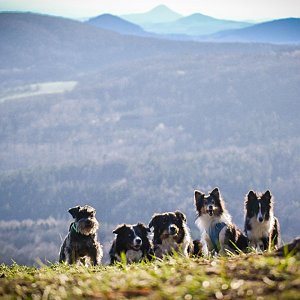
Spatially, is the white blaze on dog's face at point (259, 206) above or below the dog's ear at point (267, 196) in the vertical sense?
below

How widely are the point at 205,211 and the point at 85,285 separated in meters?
7.80

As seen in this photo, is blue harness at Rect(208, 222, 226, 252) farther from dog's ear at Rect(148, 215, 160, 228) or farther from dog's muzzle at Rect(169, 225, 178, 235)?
dog's ear at Rect(148, 215, 160, 228)

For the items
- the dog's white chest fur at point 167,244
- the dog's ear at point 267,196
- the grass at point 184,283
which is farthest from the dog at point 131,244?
the grass at point 184,283

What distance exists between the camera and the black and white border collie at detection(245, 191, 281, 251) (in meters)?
13.4

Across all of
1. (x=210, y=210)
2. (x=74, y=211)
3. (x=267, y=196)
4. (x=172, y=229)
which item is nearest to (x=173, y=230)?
(x=172, y=229)

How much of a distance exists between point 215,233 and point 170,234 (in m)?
0.96

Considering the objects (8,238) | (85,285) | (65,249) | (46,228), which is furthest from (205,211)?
(46,228)

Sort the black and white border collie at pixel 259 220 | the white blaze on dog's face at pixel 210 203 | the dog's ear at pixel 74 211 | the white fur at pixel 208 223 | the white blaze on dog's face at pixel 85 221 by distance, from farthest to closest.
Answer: the dog's ear at pixel 74 211, the white blaze on dog's face at pixel 85 221, the white blaze on dog's face at pixel 210 203, the white fur at pixel 208 223, the black and white border collie at pixel 259 220

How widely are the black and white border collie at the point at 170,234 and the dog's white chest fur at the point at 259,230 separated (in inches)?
56.1

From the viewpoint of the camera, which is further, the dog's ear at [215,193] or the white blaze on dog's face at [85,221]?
the white blaze on dog's face at [85,221]

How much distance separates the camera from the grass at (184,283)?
5.79 metres

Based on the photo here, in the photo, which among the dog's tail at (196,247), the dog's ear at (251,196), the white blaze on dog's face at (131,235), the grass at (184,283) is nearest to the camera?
the grass at (184,283)

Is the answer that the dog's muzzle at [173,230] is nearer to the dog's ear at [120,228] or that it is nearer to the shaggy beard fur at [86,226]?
the dog's ear at [120,228]

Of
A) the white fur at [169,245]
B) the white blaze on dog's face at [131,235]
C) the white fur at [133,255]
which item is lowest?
the white fur at [133,255]
